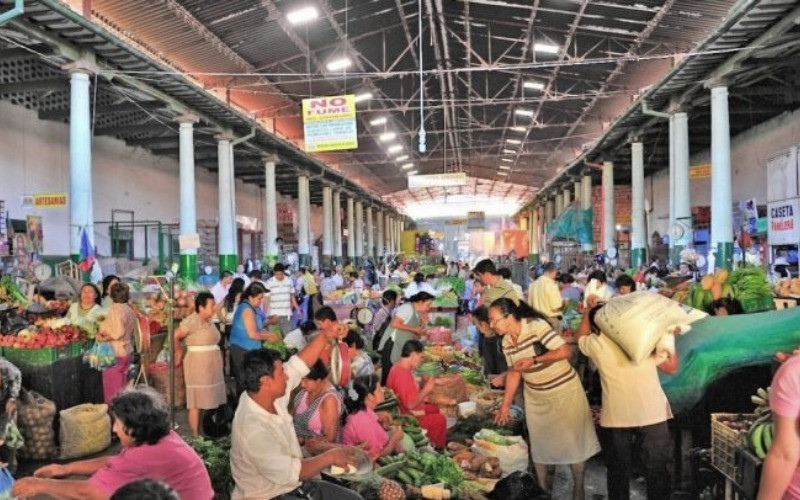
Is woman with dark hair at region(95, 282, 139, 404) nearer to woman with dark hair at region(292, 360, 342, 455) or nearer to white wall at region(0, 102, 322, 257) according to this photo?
woman with dark hair at region(292, 360, 342, 455)

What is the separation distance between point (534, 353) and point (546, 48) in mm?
13864

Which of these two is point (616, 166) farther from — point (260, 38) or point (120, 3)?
point (120, 3)

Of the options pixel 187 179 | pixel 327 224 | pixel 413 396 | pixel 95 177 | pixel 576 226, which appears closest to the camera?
pixel 413 396

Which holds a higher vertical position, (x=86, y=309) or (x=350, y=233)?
(x=350, y=233)

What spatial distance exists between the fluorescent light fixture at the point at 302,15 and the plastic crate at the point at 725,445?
12.3 meters

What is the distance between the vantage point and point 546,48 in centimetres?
1653

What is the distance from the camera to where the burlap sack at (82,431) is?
602cm

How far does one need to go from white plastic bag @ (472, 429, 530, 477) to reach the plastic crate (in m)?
1.73

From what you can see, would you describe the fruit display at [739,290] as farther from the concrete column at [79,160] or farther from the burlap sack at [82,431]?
the concrete column at [79,160]

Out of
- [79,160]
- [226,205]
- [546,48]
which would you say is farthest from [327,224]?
[79,160]

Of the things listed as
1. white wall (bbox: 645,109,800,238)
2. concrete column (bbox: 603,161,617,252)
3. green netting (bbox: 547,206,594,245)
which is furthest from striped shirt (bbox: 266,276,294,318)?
concrete column (bbox: 603,161,617,252)

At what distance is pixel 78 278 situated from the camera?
34.3ft

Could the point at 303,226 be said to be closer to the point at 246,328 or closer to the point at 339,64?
the point at 339,64

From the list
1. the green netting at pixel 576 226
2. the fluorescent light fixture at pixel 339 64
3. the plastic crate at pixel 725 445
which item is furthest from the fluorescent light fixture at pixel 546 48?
the plastic crate at pixel 725 445
